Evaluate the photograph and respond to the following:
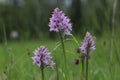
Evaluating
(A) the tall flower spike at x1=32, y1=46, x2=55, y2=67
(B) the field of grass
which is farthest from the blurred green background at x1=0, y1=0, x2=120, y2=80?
(A) the tall flower spike at x1=32, y1=46, x2=55, y2=67

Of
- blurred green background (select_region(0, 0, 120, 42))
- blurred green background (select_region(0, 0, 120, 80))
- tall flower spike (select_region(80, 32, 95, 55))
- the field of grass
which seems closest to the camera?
tall flower spike (select_region(80, 32, 95, 55))

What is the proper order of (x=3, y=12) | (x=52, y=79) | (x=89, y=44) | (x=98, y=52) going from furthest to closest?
1. (x=3, y=12)
2. (x=98, y=52)
3. (x=52, y=79)
4. (x=89, y=44)

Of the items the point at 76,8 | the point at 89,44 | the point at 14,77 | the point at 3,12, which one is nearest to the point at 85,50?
the point at 89,44

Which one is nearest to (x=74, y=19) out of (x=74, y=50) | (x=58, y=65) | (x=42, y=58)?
(x=74, y=50)

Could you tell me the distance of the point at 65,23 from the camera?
154 cm

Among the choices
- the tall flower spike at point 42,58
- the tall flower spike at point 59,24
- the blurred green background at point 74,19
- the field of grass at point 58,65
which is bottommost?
the tall flower spike at point 42,58

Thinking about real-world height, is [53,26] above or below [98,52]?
below

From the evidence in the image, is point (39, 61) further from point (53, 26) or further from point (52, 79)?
point (52, 79)

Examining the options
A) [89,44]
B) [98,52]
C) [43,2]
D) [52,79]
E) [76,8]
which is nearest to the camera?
[89,44]

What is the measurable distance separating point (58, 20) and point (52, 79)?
1.40 m

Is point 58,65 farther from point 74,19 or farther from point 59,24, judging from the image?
point 74,19

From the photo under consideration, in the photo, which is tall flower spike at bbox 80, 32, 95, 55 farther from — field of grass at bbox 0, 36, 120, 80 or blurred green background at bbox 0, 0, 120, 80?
blurred green background at bbox 0, 0, 120, 80

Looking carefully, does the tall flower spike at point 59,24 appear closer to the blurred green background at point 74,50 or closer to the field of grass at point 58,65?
the field of grass at point 58,65

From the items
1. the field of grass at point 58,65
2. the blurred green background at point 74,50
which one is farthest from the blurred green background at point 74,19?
the field of grass at point 58,65
